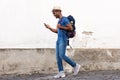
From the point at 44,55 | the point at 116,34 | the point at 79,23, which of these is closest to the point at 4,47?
the point at 44,55

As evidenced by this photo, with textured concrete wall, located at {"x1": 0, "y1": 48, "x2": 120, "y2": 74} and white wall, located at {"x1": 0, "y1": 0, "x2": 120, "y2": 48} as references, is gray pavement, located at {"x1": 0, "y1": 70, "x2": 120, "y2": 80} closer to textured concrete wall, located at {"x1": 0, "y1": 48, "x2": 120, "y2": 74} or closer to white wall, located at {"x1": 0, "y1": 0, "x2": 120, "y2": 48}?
textured concrete wall, located at {"x1": 0, "y1": 48, "x2": 120, "y2": 74}

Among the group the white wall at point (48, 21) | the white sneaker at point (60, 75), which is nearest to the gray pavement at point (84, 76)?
the white sneaker at point (60, 75)

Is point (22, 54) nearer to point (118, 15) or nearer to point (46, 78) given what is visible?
point (46, 78)

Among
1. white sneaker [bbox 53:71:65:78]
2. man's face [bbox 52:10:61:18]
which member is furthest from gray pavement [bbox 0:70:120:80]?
man's face [bbox 52:10:61:18]

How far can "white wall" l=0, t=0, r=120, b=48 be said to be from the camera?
31.5 feet

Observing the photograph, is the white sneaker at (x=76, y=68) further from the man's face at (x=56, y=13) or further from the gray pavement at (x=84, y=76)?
the man's face at (x=56, y=13)

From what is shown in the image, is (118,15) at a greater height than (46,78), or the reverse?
(118,15)

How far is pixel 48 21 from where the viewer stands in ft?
31.9

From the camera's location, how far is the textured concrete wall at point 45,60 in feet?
31.7

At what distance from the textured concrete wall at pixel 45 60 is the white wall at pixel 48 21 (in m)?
0.13

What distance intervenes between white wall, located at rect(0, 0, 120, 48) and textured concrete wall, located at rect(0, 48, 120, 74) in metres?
0.13

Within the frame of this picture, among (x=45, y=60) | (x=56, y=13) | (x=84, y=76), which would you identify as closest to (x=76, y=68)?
(x=84, y=76)

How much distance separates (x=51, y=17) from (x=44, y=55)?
77cm

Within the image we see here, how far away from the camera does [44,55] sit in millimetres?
9820
